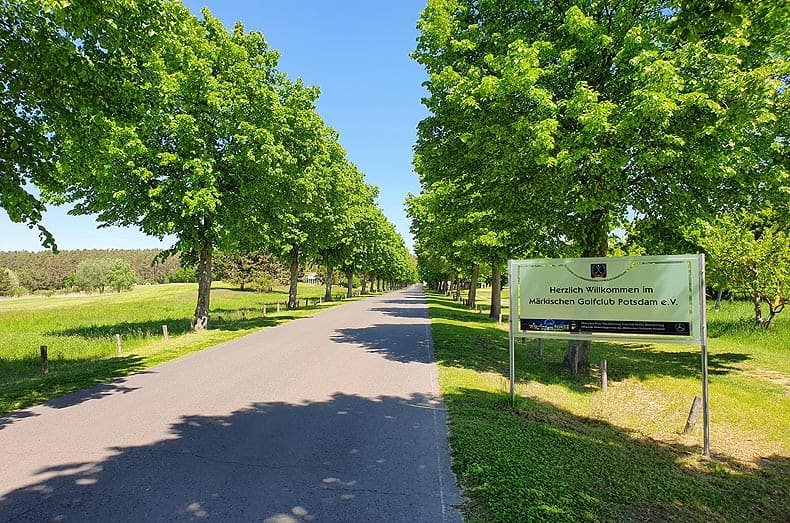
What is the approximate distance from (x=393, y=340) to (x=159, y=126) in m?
12.0

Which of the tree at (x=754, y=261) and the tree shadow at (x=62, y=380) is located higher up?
the tree at (x=754, y=261)

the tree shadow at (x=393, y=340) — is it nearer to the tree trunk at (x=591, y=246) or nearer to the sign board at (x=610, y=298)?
the tree trunk at (x=591, y=246)

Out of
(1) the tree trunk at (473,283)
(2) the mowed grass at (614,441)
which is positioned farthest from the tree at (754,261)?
(1) the tree trunk at (473,283)

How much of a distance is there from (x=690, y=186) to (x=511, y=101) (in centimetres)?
470

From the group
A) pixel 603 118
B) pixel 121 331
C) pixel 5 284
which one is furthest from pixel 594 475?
pixel 5 284

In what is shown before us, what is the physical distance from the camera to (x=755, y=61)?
970 centimetres

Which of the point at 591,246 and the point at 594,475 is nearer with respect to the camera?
the point at 594,475

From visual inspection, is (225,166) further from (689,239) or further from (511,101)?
(689,239)

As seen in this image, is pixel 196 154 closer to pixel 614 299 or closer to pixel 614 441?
pixel 614 299

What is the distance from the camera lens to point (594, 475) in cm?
530

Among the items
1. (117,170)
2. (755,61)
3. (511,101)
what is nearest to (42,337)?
(117,170)

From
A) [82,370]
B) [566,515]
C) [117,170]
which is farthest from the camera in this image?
[117,170]

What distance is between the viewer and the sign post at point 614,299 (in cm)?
717

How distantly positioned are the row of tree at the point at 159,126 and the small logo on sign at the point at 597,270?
9.67 m
